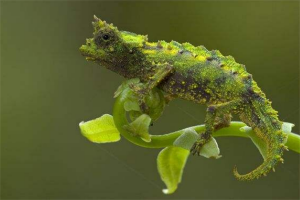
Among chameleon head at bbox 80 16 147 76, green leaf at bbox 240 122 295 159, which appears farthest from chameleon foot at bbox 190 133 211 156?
chameleon head at bbox 80 16 147 76

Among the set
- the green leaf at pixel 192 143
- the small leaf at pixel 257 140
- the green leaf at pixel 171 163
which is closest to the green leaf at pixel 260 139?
the small leaf at pixel 257 140

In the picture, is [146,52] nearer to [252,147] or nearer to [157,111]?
[157,111]

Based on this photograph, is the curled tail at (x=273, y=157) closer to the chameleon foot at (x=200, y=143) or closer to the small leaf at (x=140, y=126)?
the chameleon foot at (x=200, y=143)

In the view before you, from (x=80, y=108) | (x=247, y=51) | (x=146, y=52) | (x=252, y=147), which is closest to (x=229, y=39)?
(x=247, y=51)

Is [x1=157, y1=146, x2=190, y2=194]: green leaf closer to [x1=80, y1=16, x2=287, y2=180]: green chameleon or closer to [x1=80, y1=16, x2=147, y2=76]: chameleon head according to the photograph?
[x1=80, y1=16, x2=287, y2=180]: green chameleon

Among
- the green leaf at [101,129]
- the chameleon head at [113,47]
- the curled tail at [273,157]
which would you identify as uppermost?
the chameleon head at [113,47]
